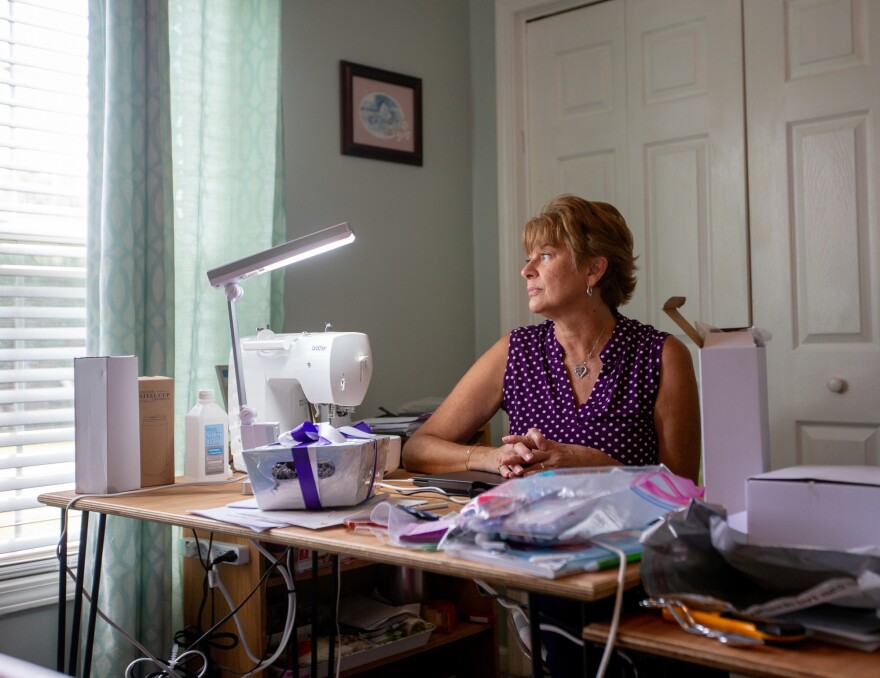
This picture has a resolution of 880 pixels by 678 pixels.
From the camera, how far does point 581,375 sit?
211 centimetres

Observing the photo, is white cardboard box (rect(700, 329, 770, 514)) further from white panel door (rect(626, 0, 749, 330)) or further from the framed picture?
the framed picture

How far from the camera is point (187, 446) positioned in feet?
6.19

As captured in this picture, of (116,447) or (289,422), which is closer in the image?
(116,447)

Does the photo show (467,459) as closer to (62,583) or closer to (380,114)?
(62,583)

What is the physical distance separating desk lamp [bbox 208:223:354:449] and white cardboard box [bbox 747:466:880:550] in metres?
0.91

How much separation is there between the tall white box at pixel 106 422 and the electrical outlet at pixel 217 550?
404mm

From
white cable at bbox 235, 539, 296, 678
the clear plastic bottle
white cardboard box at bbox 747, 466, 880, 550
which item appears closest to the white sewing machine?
the clear plastic bottle

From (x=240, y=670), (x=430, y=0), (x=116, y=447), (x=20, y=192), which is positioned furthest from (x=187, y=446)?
(x=430, y=0)

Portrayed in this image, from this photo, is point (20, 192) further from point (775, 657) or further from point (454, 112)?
point (775, 657)

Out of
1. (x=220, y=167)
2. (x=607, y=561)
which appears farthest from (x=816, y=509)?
(x=220, y=167)

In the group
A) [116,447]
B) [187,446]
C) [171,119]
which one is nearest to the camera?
[116,447]

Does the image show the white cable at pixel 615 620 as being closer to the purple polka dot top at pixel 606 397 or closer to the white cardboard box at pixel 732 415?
the white cardboard box at pixel 732 415

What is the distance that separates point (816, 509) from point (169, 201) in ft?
5.54

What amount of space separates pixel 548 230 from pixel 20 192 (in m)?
1.24
